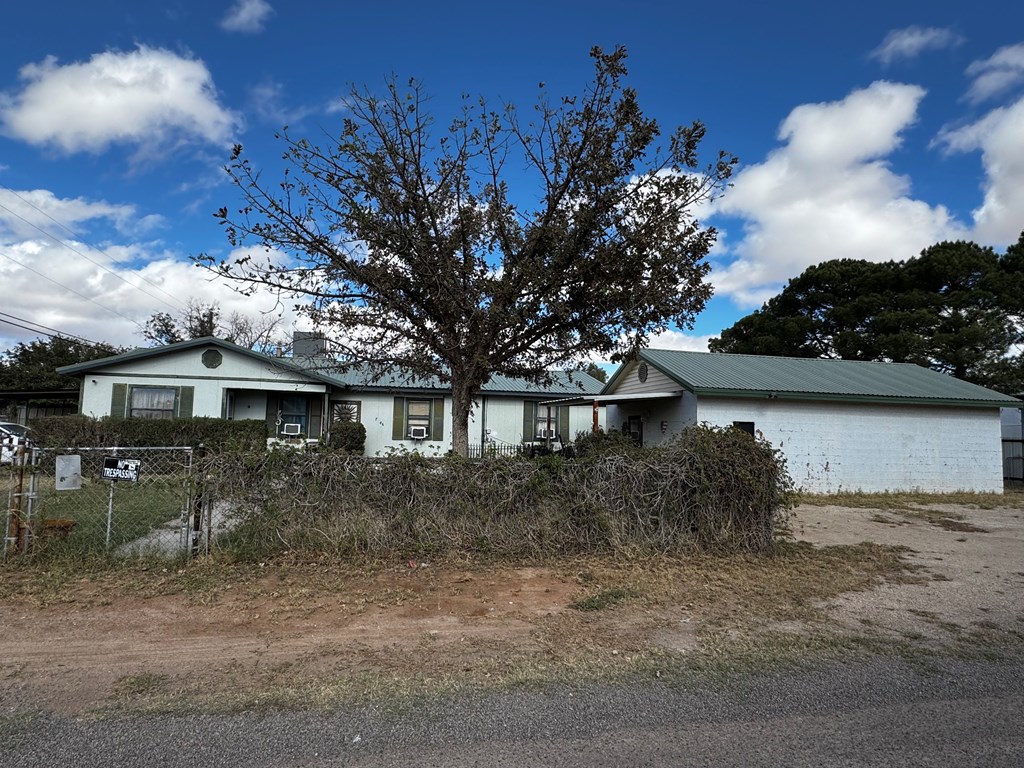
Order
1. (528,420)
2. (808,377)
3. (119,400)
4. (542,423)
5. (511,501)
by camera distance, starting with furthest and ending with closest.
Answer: (542,423)
(528,420)
(119,400)
(808,377)
(511,501)

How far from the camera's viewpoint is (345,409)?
1952cm

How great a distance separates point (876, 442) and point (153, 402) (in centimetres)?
1978

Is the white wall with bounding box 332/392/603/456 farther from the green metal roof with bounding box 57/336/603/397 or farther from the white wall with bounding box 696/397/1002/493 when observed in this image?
the white wall with bounding box 696/397/1002/493

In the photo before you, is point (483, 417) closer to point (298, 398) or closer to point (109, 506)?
Answer: point (298, 398)

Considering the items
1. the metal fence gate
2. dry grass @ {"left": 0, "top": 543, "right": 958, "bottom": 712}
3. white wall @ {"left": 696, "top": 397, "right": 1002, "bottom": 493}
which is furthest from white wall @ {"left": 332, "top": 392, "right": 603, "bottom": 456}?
dry grass @ {"left": 0, "top": 543, "right": 958, "bottom": 712}

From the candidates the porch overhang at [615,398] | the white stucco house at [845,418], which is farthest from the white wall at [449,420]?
the white stucco house at [845,418]

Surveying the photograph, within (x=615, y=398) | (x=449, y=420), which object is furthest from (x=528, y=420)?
(x=615, y=398)

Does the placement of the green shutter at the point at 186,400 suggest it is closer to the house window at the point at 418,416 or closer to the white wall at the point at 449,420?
the white wall at the point at 449,420

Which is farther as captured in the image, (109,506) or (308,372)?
(308,372)

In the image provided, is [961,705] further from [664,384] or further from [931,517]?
[664,384]

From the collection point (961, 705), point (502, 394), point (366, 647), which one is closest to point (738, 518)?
point (961, 705)

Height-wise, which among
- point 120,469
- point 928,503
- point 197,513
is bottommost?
point 928,503

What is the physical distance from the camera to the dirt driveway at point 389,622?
3639mm

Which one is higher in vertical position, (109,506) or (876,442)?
(876,442)
